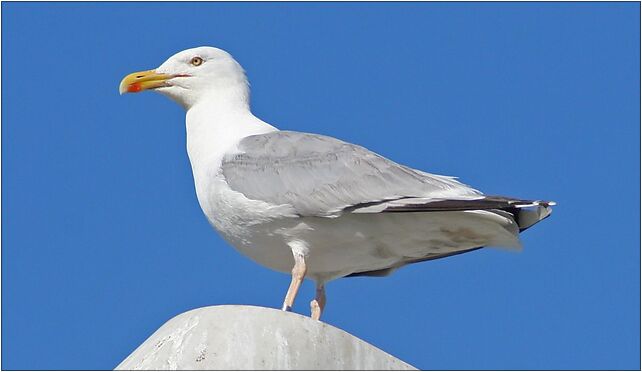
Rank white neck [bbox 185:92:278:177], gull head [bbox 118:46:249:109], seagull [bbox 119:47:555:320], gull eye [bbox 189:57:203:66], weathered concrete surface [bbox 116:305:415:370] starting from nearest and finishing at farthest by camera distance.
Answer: weathered concrete surface [bbox 116:305:415:370]
seagull [bbox 119:47:555:320]
white neck [bbox 185:92:278:177]
gull head [bbox 118:46:249:109]
gull eye [bbox 189:57:203:66]

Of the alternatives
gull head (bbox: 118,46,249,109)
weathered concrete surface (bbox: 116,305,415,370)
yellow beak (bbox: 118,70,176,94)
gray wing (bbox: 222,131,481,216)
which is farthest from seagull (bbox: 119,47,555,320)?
weathered concrete surface (bbox: 116,305,415,370)

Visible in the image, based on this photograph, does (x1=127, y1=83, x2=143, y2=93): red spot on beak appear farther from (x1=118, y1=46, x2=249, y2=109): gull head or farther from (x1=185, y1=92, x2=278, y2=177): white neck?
(x1=185, y1=92, x2=278, y2=177): white neck

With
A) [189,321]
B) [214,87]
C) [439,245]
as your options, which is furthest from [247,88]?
[189,321]

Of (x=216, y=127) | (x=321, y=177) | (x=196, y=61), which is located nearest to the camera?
(x=321, y=177)

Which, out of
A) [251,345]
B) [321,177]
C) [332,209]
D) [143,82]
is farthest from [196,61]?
[251,345]

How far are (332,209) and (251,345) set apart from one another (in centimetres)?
217

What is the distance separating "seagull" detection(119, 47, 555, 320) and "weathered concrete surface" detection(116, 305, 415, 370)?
1.83m

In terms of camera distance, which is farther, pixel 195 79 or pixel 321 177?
pixel 195 79

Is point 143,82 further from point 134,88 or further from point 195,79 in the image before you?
point 195,79

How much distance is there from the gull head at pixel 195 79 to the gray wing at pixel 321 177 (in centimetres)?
99

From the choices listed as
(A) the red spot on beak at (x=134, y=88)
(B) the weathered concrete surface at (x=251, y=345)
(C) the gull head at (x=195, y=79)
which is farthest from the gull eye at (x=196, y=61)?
(B) the weathered concrete surface at (x=251, y=345)

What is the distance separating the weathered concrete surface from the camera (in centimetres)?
776

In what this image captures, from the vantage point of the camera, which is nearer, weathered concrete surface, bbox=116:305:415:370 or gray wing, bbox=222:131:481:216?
weathered concrete surface, bbox=116:305:415:370

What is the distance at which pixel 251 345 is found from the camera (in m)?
7.80
